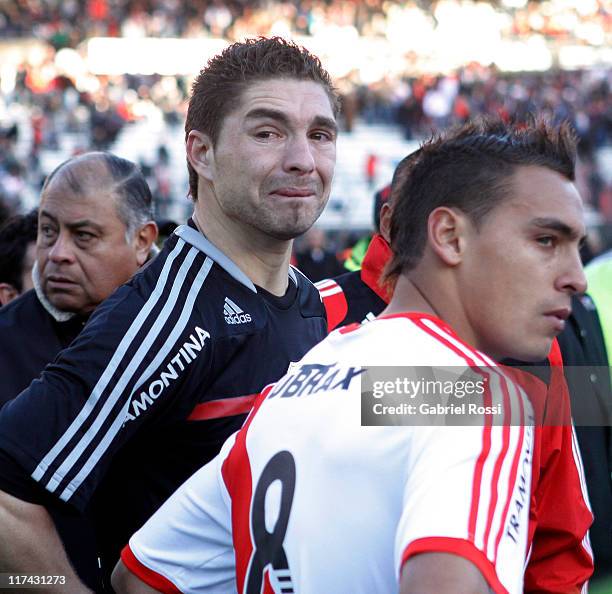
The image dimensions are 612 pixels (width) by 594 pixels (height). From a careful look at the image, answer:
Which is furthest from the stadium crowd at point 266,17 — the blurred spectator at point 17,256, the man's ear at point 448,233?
the man's ear at point 448,233

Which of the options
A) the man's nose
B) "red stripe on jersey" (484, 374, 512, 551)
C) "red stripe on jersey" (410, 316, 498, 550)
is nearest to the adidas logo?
the man's nose

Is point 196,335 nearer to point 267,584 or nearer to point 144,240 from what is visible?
point 267,584

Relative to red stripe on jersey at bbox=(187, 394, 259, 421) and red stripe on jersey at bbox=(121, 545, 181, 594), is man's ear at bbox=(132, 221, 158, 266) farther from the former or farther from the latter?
red stripe on jersey at bbox=(121, 545, 181, 594)

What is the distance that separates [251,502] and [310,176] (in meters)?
1.02

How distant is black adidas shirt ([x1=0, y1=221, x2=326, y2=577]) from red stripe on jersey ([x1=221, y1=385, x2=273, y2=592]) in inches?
18.3

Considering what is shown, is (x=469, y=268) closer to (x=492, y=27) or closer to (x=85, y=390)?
(x=85, y=390)

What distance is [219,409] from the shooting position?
216 centimetres

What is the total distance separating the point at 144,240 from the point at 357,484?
1802 millimetres

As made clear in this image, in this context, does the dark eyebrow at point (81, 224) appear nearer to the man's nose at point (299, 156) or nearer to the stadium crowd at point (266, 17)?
the man's nose at point (299, 156)

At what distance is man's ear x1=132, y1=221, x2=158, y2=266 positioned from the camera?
305cm

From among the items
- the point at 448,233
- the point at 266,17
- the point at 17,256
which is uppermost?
the point at 266,17

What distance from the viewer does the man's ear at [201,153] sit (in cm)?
246

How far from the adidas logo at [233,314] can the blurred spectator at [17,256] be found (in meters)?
1.69

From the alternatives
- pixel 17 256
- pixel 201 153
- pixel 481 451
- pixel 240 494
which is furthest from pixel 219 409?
pixel 17 256
